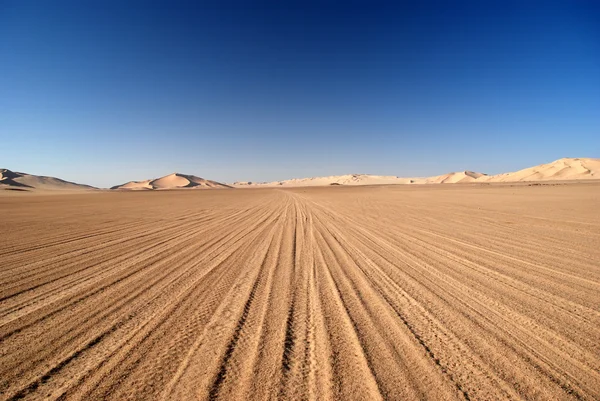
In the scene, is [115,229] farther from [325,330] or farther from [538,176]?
[538,176]

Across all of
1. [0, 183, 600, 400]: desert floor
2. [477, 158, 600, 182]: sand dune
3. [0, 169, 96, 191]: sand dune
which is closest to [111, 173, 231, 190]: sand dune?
[0, 169, 96, 191]: sand dune

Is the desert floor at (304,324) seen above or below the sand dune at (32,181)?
below

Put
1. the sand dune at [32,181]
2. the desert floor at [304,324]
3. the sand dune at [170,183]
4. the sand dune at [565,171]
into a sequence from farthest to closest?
the sand dune at [170,183] < the sand dune at [32,181] < the sand dune at [565,171] < the desert floor at [304,324]

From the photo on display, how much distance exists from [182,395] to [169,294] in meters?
2.19

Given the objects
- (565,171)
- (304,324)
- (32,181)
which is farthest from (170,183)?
(304,324)

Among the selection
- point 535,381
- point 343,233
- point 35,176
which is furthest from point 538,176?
point 35,176

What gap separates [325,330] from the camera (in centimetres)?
307

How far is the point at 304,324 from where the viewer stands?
3.20 meters

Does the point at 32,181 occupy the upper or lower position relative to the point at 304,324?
upper

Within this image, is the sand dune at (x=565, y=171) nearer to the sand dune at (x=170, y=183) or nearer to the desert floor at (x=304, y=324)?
the desert floor at (x=304, y=324)

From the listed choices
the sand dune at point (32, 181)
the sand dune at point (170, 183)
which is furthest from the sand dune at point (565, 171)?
the sand dune at point (32, 181)

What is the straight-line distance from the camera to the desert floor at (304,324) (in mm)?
2258

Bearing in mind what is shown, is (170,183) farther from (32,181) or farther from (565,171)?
(565,171)

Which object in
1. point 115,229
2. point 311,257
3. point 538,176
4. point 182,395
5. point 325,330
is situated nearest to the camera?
point 182,395
